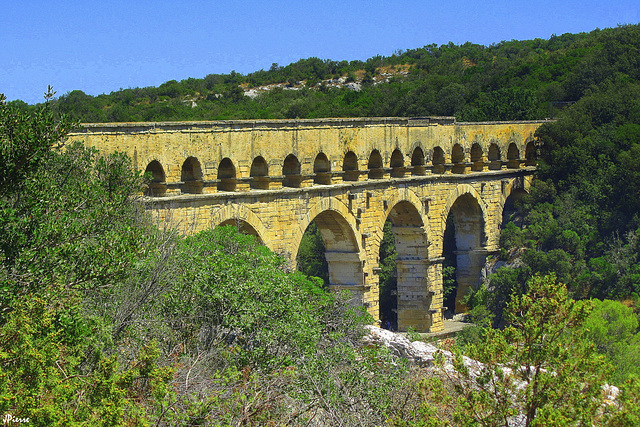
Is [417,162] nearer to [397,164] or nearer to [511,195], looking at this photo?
[397,164]

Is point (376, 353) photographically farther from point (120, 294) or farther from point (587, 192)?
point (587, 192)

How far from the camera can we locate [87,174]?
14.9 metres

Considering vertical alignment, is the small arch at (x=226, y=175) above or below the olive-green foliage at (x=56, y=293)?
above

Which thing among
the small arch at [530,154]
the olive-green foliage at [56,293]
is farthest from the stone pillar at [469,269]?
the olive-green foliage at [56,293]

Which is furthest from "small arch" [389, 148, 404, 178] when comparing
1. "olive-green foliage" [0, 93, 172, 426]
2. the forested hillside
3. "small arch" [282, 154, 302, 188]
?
"olive-green foliage" [0, 93, 172, 426]

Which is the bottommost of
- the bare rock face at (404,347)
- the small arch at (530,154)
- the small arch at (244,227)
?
the bare rock face at (404,347)

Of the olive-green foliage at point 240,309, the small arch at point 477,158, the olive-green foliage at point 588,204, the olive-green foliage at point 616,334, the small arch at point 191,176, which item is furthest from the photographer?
the small arch at point 477,158

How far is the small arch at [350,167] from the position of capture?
23828 mm

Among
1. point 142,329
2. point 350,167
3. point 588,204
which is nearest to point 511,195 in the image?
point 588,204

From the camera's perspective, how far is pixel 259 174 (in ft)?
69.2

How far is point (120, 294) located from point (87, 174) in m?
3.25

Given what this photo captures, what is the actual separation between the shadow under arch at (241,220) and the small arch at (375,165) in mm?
5311

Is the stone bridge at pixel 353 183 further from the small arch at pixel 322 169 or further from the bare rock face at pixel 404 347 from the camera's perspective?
the bare rock face at pixel 404 347

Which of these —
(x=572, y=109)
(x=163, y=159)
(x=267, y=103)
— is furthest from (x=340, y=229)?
(x=267, y=103)
